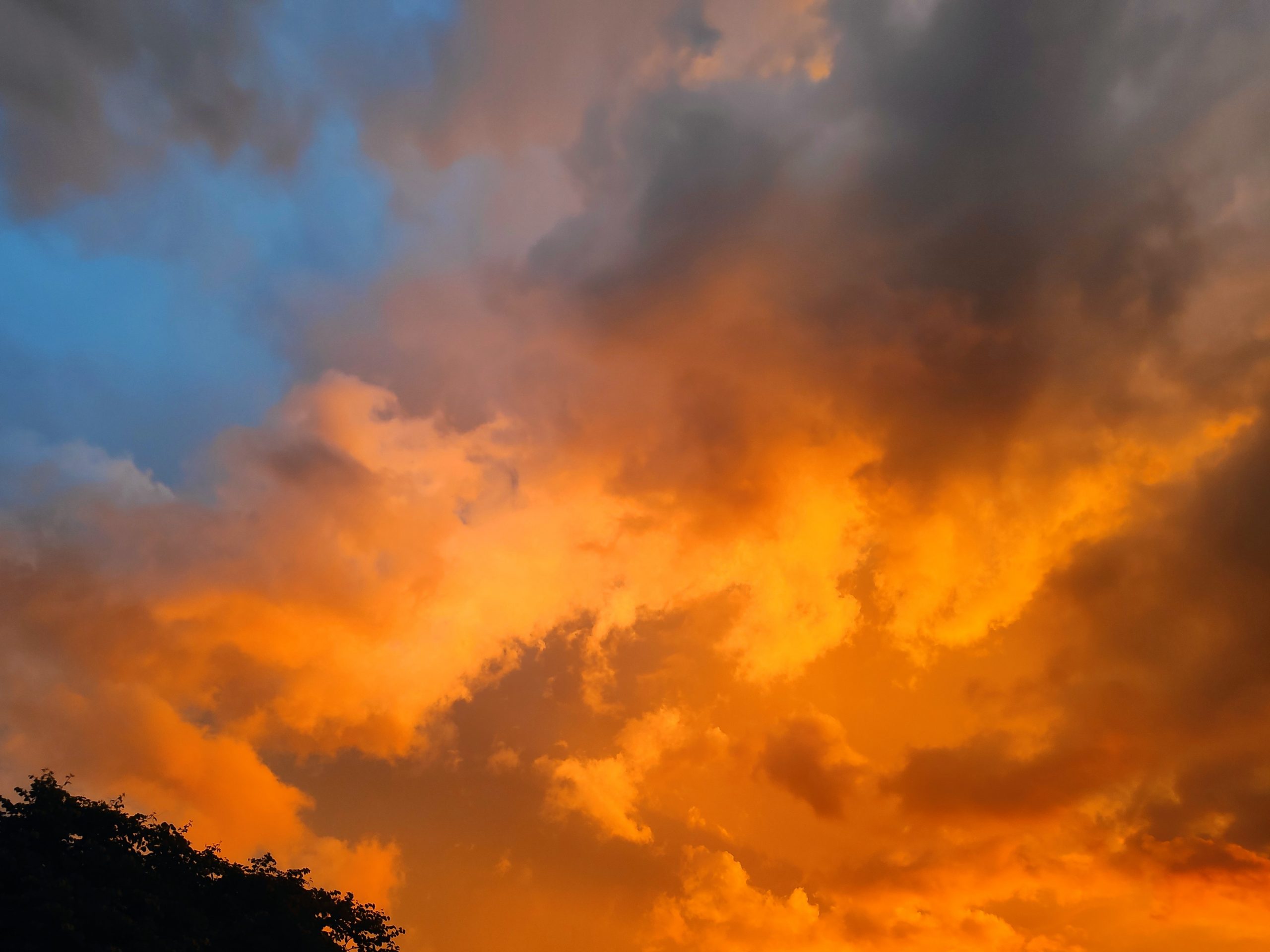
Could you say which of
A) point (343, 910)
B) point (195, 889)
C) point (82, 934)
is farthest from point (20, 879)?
point (343, 910)

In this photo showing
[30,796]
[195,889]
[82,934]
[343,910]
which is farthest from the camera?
[343,910]

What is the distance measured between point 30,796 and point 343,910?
17.6m

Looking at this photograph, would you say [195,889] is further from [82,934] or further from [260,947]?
[82,934]

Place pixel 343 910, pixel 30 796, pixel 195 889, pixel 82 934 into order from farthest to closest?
pixel 343 910, pixel 195 889, pixel 30 796, pixel 82 934

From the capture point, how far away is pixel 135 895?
4156 centimetres

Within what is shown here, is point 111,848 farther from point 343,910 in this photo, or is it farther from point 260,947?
point 343,910

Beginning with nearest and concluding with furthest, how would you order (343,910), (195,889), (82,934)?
(82,934), (195,889), (343,910)

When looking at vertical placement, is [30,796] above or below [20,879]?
above

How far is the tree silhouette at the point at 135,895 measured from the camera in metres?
37.8

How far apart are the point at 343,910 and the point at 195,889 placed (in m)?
8.24

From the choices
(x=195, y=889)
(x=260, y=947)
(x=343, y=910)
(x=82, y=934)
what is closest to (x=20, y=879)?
(x=82, y=934)

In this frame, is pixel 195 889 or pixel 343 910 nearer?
pixel 195 889

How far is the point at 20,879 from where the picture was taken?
38.7 meters

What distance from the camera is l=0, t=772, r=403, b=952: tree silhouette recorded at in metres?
37.8
